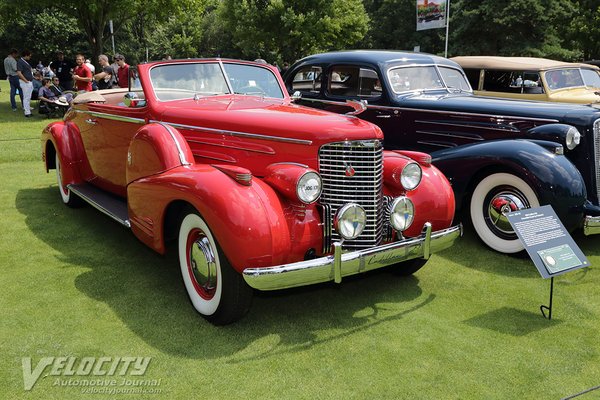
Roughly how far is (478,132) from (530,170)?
121cm

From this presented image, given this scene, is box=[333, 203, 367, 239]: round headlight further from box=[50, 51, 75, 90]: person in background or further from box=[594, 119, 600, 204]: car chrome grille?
box=[50, 51, 75, 90]: person in background

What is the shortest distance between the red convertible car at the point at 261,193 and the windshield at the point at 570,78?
5.20 metres

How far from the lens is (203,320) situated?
3396mm

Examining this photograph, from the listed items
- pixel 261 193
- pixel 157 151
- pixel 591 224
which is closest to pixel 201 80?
pixel 157 151

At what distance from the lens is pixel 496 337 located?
3240 mm

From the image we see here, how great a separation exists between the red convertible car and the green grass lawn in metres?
0.34

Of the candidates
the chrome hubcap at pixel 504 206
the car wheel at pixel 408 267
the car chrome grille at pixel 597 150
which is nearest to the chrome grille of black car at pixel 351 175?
the car wheel at pixel 408 267

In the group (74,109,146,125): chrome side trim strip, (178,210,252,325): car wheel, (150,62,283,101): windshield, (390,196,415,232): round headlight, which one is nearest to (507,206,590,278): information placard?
(390,196,415,232): round headlight

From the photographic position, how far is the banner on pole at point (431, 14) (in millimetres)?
20844

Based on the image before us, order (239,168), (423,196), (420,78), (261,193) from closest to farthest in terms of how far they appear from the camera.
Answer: (261,193) → (239,168) → (423,196) → (420,78)

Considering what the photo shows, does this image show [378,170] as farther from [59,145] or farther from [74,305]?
[59,145]

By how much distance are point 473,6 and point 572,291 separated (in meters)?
31.1

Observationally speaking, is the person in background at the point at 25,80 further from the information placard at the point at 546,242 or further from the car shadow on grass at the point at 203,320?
the information placard at the point at 546,242

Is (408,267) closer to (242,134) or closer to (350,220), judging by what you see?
(350,220)
